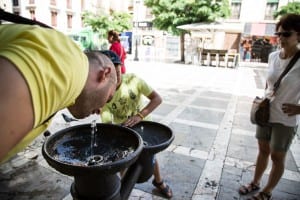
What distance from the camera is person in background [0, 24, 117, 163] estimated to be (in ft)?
1.89

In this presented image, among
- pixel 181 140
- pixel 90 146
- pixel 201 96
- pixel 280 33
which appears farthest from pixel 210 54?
pixel 90 146

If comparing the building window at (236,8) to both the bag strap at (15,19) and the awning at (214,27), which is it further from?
the bag strap at (15,19)

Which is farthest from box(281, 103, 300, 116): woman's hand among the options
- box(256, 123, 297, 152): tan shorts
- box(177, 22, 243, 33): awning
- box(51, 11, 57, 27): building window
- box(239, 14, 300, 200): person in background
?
box(51, 11, 57, 27): building window

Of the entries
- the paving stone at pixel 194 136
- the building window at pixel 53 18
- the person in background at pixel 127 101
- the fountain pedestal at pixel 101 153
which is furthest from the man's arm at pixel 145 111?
the building window at pixel 53 18

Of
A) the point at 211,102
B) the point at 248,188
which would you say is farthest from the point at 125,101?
the point at 211,102

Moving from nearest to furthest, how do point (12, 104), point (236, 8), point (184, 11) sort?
point (12, 104), point (184, 11), point (236, 8)

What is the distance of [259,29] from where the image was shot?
23.8m

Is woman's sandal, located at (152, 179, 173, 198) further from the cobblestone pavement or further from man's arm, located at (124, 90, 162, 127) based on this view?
man's arm, located at (124, 90, 162, 127)

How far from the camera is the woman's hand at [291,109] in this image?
2.30m

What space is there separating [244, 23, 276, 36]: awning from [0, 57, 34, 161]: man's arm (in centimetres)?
2608

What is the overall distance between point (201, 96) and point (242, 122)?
245 centimetres

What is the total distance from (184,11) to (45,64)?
60.9 feet

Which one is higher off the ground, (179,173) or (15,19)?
(15,19)

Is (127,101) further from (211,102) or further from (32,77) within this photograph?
(211,102)
